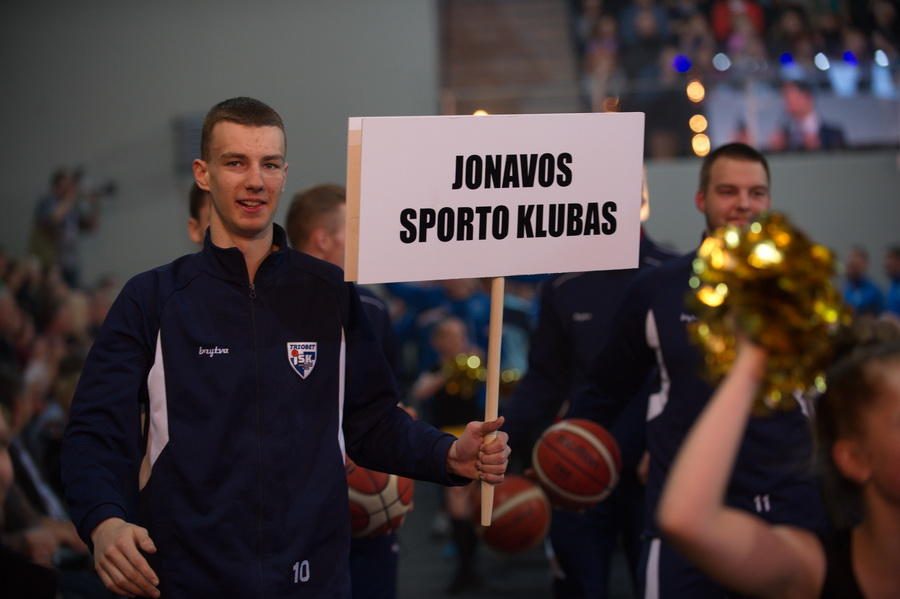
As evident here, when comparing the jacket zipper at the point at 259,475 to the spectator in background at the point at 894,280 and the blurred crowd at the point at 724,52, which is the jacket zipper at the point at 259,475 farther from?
the spectator in background at the point at 894,280

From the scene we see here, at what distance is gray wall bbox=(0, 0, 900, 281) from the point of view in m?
14.7

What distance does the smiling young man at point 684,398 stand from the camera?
12.3ft

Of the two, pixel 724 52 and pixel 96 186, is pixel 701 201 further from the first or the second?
pixel 724 52

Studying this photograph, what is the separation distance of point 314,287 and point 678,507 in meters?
1.47

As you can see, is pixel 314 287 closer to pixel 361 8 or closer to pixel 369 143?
pixel 369 143

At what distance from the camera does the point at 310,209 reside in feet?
15.3

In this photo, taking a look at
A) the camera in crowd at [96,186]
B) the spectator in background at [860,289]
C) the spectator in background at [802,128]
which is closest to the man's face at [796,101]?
the spectator in background at [802,128]

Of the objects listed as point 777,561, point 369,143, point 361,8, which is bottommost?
point 777,561

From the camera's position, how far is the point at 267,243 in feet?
10.9

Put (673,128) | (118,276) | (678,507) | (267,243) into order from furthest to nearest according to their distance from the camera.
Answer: (118,276), (673,128), (267,243), (678,507)

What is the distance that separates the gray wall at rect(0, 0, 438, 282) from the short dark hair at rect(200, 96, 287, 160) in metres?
11.5

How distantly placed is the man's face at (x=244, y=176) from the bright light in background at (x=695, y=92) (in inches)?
400

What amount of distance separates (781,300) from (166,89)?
13529 mm

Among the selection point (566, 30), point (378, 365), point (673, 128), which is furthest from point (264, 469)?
point (566, 30)
